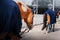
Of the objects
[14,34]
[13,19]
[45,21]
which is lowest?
[45,21]

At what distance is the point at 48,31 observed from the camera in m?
16.1

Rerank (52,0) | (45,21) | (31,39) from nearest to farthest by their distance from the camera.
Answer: (31,39), (45,21), (52,0)

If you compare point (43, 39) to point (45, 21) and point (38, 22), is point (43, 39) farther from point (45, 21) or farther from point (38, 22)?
point (38, 22)

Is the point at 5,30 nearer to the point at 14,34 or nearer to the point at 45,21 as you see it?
the point at 14,34

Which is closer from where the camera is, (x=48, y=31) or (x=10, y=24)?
(x=10, y=24)

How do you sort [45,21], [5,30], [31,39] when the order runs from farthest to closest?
[45,21], [31,39], [5,30]

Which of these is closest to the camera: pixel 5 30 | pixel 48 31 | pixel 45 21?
pixel 5 30

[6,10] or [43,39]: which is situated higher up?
[6,10]

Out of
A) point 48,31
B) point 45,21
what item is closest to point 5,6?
point 45,21

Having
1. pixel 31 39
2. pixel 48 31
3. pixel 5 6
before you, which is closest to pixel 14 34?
pixel 5 6

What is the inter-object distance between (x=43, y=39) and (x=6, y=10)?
Result: 10368mm

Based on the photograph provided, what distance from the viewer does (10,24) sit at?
101 inches

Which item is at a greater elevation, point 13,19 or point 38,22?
point 13,19

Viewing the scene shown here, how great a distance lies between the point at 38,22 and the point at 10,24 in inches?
752
